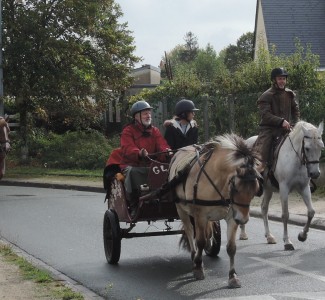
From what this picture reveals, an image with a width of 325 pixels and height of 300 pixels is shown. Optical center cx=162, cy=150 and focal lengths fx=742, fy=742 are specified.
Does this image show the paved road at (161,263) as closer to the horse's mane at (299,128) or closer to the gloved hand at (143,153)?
the gloved hand at (143,153)

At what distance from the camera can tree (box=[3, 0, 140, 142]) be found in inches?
1215

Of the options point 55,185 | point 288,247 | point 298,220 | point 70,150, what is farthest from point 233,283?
point 70,150

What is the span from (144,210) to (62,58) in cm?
2325

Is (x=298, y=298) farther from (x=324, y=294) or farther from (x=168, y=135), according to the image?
(x=168, y=135)

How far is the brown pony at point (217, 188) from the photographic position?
7.94 m

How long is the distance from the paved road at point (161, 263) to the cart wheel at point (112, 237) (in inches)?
6.7

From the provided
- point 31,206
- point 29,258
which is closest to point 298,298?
point 29,258

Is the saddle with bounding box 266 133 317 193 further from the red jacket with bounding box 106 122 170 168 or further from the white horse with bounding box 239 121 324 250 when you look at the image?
the red jacket with bounding box 106 122 170 168

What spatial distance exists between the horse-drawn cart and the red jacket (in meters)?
0.28

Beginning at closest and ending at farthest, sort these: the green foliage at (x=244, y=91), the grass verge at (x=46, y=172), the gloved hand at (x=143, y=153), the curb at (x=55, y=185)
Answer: the gloved hand at (x=143, y=153)
the green foliage at (x=244, y=91)
the curb at (x=55, y=185)
the grass verge at (x=46, y=172)

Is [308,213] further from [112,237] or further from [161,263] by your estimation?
[112,237]

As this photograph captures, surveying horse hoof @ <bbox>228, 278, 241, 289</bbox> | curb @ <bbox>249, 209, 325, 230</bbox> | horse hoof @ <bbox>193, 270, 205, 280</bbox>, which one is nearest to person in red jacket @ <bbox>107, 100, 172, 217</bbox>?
horse hoof @ <bbox>193, 270, 205, 280</bbox>

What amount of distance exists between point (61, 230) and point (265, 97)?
461cm

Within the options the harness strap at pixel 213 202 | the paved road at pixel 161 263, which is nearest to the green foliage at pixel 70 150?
the paved road at pixel 161 263
